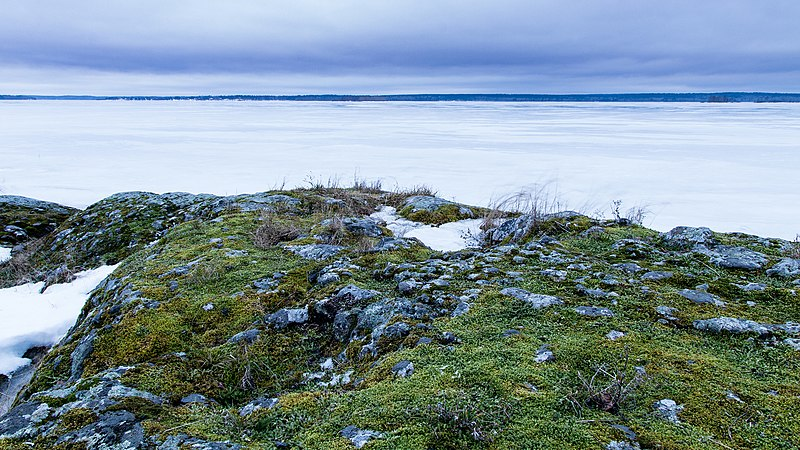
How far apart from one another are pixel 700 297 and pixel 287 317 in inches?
156

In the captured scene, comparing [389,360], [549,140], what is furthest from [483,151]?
[389,360]

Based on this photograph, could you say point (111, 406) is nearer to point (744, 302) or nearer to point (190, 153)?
point (744, 302)

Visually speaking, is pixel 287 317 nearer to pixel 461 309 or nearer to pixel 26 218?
pixel 461 309

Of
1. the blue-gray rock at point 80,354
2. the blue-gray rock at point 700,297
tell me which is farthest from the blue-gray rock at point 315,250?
the blue-gray rock at point 700,297

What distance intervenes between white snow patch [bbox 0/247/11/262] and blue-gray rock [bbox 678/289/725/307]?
1237 cm

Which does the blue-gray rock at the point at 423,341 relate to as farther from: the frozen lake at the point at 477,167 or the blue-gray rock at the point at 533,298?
the frozen lake at the point at 477,167

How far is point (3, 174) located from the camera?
22266 millimetres

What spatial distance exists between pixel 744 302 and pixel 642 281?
2.87 feet

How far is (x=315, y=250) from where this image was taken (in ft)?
21.1

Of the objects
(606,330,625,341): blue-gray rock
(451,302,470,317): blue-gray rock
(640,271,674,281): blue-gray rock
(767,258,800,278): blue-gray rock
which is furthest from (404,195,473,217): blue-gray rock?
(606,330,625,341): blue-gray rock

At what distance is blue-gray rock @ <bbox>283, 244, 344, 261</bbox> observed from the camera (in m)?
6.26

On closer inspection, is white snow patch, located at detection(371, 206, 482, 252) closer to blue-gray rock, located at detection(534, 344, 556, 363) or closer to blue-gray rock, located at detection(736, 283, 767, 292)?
blue-gray rock, located at detection(736, 283, 767, 292)

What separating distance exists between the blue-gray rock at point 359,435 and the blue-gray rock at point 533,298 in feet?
7.10

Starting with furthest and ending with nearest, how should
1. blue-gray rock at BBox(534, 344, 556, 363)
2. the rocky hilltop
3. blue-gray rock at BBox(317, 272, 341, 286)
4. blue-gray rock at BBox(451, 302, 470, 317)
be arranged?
blue-gray rock at BBox(317, 272, 341, 286)
blue-gray rock at BBox(451, 302, 470, 317)
blue-gray rock at BBox(534, 344, 556, 363)
the rocky hilltop
